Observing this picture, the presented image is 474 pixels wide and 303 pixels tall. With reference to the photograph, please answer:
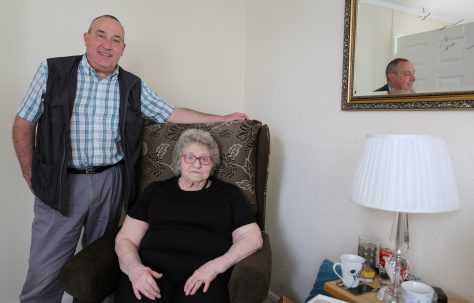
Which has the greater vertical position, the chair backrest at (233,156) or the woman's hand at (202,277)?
the chair backrest at (233,156)

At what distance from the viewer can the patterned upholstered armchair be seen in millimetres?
1393

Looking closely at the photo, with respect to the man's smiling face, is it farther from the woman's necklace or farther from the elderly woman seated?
the woman's necklace

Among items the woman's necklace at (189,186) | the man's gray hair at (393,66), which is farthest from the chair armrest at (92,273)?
the man's gray hair at (393,66)

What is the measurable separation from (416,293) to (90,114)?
1.50m

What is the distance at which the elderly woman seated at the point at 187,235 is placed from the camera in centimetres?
135

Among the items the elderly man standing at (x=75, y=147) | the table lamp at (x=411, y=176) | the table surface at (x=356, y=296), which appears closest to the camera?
the table lamp at (x=411, y=176)

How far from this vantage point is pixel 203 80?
8.20ft

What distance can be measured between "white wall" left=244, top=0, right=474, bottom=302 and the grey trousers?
1.02 meters

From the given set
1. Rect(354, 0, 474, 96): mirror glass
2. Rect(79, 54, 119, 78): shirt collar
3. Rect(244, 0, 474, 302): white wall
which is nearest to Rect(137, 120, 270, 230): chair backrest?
Rect(244, 0, 474, 302): white wall

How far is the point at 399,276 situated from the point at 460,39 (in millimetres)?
837

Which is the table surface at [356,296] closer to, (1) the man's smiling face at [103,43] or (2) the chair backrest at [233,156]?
(2) the chair backrest at [233,156]

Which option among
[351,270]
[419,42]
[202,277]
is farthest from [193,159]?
[419,42]

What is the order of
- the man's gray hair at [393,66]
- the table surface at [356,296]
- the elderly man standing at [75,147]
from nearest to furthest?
the table surface at [356,296], the man's gray hair at [393,66], the elderly man standing at [75,147]

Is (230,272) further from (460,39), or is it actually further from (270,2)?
(270,2)
